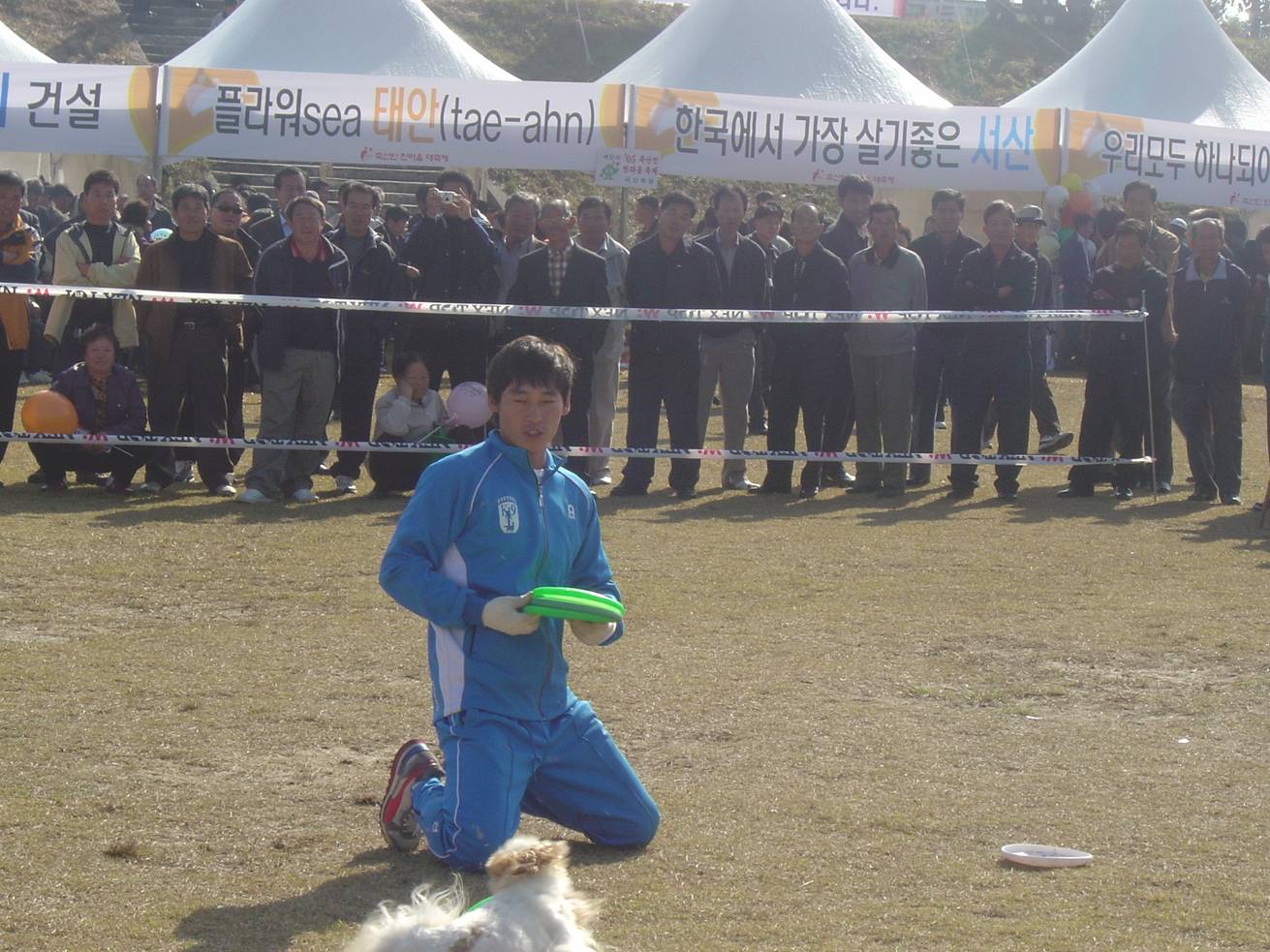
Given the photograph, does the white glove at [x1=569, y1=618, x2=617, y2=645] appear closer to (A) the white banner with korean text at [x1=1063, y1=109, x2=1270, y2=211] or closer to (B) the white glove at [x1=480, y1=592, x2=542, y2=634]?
(B) the white glove at [x1=480, y1=592, x2=542, y2=634]

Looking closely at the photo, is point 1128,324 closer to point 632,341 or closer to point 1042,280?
point 1042,280

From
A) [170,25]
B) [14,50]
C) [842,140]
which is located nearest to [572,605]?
[842,140]

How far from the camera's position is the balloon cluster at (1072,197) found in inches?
794

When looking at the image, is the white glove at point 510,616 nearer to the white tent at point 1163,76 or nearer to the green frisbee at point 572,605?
the green frisbee at point 572,605

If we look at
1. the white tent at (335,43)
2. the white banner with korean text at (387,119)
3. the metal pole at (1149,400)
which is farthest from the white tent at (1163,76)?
the metal pole at (1149,400)

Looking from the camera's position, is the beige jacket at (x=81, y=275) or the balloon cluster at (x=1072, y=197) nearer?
the beige jacket at (x=81, y=275)

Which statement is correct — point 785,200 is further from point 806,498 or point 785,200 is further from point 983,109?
point 806,498

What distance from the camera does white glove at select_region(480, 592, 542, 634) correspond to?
4.69m

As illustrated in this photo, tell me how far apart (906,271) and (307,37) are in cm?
1326

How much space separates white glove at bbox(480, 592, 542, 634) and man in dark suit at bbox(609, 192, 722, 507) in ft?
26.2

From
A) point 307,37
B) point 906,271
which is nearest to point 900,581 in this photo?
point 906,271

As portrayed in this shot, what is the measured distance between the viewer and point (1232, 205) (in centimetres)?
2153

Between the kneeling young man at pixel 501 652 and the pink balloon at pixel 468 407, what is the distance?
6.88m

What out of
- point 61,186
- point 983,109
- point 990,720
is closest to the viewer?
point 990,720
